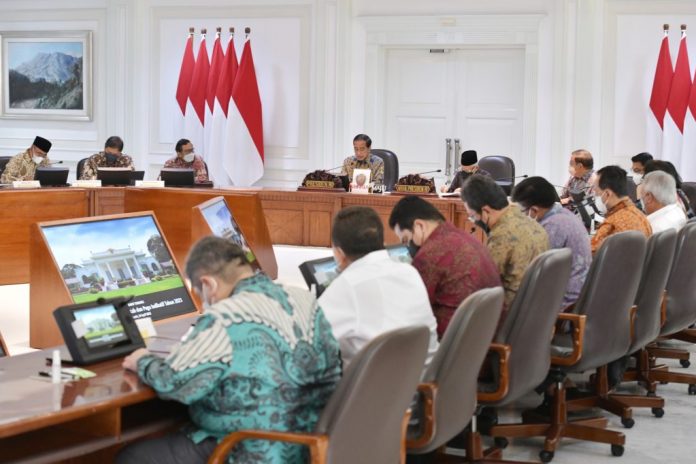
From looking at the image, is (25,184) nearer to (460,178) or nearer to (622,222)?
(460,178)

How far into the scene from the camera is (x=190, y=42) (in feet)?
38.7

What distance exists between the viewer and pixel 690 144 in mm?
10281

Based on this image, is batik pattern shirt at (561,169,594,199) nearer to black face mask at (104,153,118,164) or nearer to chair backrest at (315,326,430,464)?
black face mask at (104,153,118,164)

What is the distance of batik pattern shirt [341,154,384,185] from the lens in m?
9.84

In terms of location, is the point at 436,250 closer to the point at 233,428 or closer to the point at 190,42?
the point at 233,428

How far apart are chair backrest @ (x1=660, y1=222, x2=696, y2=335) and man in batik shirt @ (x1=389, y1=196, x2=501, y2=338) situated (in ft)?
5.84

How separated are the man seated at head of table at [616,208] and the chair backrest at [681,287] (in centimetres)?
22

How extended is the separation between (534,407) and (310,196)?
429 cm

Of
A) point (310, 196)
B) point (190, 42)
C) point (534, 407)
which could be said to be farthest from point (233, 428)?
point (190, 42)

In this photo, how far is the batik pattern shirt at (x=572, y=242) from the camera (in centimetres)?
501

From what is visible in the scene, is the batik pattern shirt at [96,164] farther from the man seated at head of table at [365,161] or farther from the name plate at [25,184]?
the man seated at head of table at [365,161]

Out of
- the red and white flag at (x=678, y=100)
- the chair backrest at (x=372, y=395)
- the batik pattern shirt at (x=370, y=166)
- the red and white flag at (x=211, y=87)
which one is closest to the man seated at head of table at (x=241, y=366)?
the chair backrest at (x=372, y=395)

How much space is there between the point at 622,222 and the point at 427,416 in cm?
273

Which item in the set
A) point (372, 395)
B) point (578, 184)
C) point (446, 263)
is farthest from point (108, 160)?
point (372, 395)
